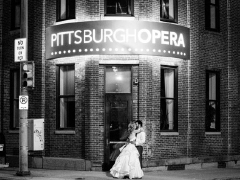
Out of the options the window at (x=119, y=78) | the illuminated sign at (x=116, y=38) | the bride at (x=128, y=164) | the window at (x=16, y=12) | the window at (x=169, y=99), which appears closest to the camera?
the bride at (x=128, y=164)

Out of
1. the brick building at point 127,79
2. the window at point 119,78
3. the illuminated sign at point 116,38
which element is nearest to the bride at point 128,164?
the brick building at point 127,79

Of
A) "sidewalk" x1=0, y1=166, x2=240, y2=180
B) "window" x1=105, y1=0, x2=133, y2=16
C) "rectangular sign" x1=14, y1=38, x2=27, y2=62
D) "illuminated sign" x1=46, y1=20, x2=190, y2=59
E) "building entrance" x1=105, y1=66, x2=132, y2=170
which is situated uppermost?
"window" x1=105, y1=0, x2=133, y2=16

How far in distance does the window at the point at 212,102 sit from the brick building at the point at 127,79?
4cm

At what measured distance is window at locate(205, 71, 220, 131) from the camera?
66.4 feet

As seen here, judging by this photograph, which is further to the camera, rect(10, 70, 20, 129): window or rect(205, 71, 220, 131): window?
rect(10, 70, 20, 129): window

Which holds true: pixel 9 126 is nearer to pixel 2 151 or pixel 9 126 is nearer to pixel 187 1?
pixel 2 151

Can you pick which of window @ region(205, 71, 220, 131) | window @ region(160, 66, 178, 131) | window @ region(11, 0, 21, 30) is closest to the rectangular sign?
window @ region(11, 0, 21, 30)

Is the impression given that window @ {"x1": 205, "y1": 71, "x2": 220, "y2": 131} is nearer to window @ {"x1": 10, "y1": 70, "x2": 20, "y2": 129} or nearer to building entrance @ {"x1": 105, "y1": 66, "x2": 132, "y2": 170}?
building entrance @ {"x1": 105, "y1": 66, "x2": 132, "y2": 170}

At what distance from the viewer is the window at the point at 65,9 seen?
1839 cm

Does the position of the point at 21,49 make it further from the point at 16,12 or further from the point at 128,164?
the point at 16,12

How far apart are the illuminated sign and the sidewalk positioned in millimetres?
4136

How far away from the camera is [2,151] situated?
19594 millimetres

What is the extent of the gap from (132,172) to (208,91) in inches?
257

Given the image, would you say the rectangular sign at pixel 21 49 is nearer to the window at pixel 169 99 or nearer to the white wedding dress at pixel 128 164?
the white wedding dress at pixel 128 164
